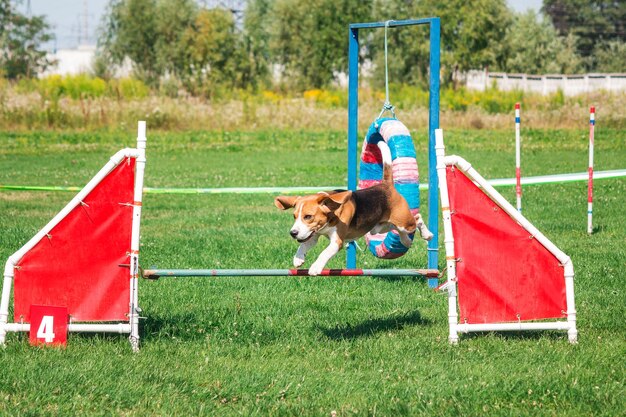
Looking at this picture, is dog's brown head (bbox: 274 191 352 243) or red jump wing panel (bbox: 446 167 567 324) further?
red jump wing panel (bbox: 446 167 567 324)

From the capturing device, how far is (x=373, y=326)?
7215mm

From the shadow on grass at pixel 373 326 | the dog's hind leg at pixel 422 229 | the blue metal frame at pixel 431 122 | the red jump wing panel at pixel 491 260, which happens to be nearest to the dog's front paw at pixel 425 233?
the dog's hind leg at pixel 422 229

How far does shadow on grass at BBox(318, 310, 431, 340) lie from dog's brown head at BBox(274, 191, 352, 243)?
3.24 ft

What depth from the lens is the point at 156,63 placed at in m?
58.1

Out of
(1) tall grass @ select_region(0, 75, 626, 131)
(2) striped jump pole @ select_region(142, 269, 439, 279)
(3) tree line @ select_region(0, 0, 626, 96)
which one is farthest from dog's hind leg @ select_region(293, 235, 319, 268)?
(3) tree line @ select_region(0, 0, 626, 96)

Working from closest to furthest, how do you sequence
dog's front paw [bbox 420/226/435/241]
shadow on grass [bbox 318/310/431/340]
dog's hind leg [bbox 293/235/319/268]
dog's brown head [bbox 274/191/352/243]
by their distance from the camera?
dog's brown head [bbox 274/191/352/243] < dog's hind leg [bbox 293/235/319/268] < shadow on grass [bbox 318/310/431/340] < dog's front paw [bbox 420/226/435/241]

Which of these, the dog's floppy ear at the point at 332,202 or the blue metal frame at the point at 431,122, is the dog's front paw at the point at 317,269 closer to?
the dog's floppy ear at the point at 332,202

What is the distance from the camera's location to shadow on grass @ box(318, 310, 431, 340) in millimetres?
6949

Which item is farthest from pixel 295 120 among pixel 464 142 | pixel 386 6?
pixel 386 6

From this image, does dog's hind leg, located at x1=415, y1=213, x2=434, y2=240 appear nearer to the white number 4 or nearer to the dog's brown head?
the dog's brown head

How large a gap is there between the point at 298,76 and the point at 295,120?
67.0 feet

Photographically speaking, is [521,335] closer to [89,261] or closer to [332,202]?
[332,202]

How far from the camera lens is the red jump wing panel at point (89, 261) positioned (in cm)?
648

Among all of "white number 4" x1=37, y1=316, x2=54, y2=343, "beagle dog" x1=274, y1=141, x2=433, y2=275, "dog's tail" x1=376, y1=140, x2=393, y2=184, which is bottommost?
"white number 4" x1=37, y1=316, x2=54, y2=343
